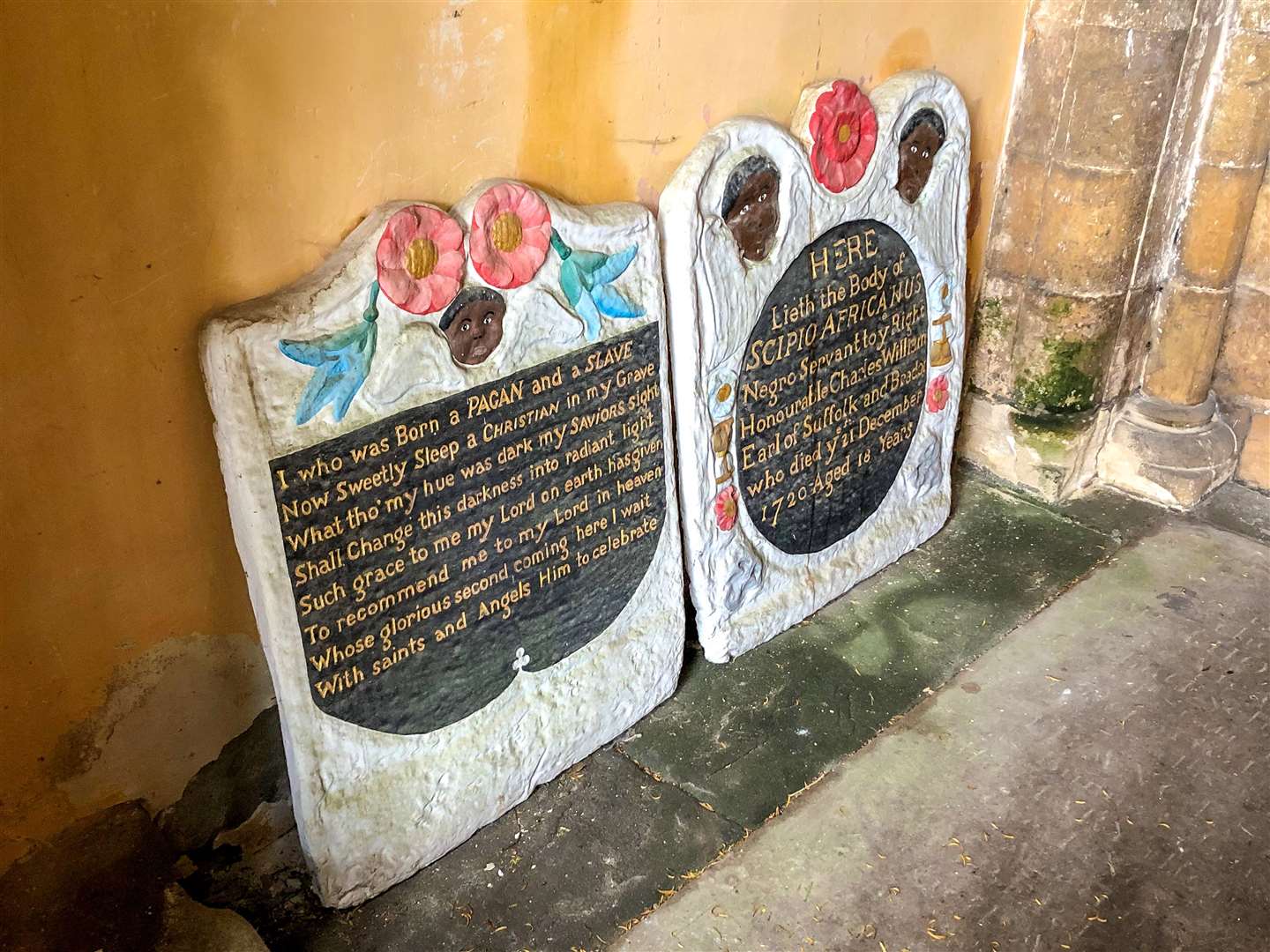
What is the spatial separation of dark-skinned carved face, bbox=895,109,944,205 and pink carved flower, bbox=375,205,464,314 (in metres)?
1.58

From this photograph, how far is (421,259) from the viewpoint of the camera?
230cm

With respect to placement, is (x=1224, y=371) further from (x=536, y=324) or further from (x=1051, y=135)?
(x=536, y=324)

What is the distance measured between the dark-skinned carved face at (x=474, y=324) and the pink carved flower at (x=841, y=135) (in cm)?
109

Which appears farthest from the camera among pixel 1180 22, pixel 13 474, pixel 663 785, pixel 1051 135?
pixel 1051 135

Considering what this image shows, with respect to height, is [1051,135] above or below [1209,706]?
above

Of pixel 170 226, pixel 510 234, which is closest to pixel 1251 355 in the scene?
pixel 510 234

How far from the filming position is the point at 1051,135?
12.4ft

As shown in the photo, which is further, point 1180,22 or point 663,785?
point 1180,22

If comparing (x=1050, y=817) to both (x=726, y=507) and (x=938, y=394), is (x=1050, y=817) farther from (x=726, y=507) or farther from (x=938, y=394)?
(x=938, y=394)

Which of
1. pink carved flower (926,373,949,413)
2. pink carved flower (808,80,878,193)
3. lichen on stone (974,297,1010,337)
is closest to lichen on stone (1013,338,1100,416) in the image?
lichen on stone (974,297,1010,337)

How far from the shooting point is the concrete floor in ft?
8.33

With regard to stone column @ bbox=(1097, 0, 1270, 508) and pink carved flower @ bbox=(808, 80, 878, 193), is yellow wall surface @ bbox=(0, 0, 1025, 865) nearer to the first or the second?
pink carved flower @ bbox=(808, 80, 878, 193)

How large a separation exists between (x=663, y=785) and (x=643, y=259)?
133 centimetres

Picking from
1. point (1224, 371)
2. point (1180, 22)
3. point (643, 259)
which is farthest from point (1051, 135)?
point (643, 259)
